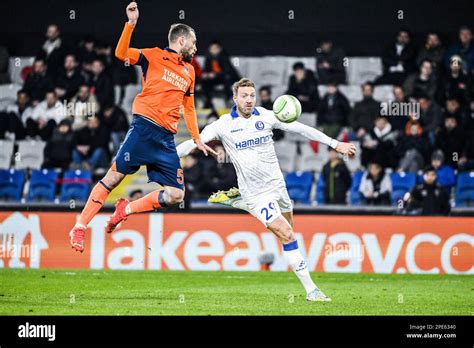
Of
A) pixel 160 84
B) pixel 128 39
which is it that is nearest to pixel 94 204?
pixel 160 84

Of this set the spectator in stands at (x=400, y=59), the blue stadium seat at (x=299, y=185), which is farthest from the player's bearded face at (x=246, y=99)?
the spectator in stands at (x=400, y=59)

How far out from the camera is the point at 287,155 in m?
20.0

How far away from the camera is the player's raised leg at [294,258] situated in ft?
36.4

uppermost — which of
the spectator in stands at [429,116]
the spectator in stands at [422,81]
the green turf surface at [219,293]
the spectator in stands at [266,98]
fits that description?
the spectator in stands at [422,81]

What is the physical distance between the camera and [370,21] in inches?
846

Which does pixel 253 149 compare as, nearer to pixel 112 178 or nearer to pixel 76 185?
pixel 112 178

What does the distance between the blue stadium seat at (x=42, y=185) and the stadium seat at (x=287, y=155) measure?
4241 mm

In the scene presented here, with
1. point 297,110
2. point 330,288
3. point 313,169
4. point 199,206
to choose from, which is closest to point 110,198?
point 199,206

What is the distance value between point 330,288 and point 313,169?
6.61m

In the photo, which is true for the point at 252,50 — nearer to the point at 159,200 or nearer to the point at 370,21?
the point at 370,21

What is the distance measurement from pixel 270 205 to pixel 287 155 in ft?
28.6

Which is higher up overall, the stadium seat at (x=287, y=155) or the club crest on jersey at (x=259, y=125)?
the club crest on jersey at (x=259, y=125)

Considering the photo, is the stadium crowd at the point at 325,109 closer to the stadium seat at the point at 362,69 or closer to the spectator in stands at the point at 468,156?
the spectator in stands at the point at 468,156

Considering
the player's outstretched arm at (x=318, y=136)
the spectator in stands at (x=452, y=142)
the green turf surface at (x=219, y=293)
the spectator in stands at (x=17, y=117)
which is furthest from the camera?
the spectator in stands at (x=17, y=117)
